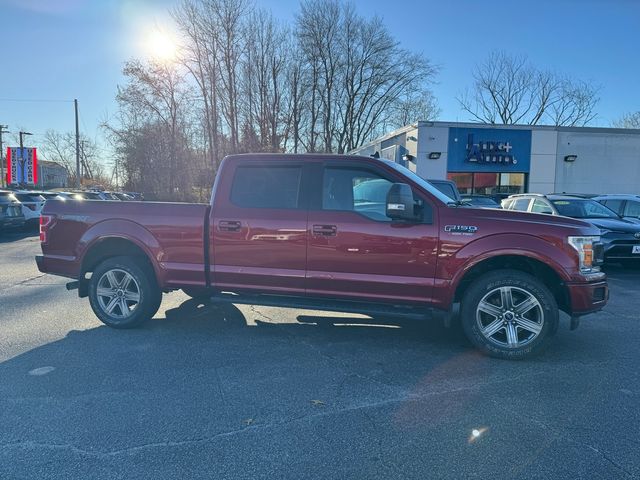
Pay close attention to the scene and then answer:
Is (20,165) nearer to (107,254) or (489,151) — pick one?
(489,151)

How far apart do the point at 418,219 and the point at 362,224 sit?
561 millimetres

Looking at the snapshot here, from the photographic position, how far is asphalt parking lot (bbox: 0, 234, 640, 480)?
260 centimetres

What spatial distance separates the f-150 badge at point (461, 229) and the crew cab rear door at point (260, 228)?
1.46 meters

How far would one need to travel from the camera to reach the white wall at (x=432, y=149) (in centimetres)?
2131

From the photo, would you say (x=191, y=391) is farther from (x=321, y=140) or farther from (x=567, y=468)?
(x=321, y=140)

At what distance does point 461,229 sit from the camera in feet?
14.0

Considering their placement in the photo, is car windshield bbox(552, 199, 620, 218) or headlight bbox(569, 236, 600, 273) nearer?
headlight bbox(569, 236, 600, 273)

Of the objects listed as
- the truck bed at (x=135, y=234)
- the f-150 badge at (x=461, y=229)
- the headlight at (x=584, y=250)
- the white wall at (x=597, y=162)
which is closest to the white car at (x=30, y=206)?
the truck bed at (x=135, y=234)

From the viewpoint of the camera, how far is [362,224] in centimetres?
446

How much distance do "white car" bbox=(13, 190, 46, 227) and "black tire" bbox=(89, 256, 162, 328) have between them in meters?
13.5

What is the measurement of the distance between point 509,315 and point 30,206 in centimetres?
1819

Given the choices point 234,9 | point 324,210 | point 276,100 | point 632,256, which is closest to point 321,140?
point 276,100

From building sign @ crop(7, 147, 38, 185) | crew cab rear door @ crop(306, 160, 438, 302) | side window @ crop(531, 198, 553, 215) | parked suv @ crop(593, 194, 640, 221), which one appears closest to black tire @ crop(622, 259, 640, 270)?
parked suv @ crop(593, 194, 640, 221)

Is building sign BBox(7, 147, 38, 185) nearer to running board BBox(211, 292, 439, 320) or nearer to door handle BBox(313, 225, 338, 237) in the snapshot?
running board BBox(211, 292, 439, 320)
